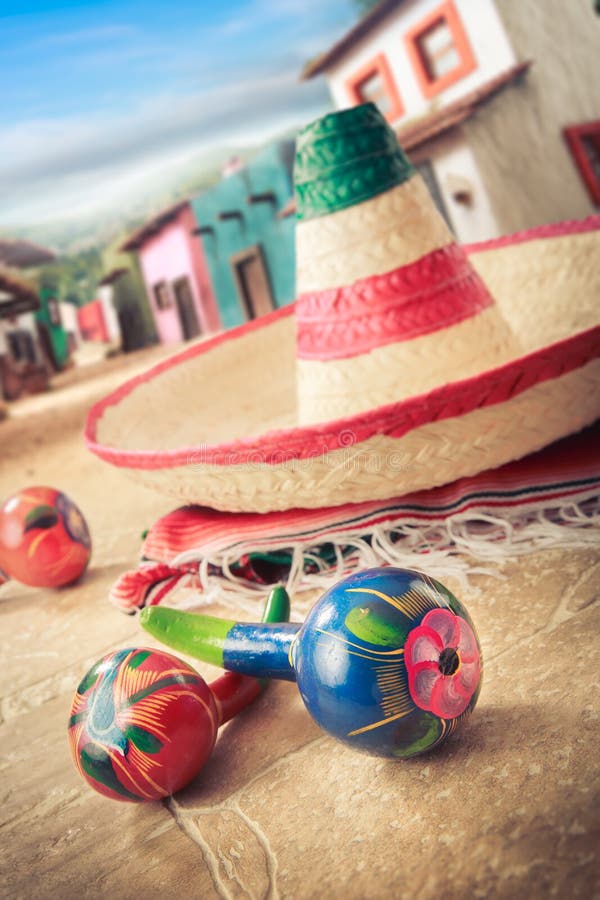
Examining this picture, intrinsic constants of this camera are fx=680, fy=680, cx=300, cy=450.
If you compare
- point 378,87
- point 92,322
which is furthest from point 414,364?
point 92,322

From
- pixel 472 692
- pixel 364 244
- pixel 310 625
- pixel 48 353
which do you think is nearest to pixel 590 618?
pixel 472 692

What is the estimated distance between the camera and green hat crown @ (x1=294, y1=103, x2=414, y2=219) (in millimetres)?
1554

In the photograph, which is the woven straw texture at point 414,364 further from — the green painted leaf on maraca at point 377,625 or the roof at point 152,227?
the roof at point 152,227

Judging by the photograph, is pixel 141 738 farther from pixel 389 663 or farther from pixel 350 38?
pixel 350 38

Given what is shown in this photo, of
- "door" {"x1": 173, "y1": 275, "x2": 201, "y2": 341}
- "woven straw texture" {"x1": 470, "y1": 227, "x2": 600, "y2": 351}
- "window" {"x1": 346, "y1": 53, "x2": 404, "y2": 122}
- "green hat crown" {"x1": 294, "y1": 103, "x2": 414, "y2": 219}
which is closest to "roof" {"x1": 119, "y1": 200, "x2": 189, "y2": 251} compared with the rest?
"door" {"x1": 173, "y1": 275, "x2": 201, "y2": 341}

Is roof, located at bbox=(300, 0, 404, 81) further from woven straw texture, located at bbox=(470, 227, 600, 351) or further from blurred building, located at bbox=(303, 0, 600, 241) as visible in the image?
woven straw texture, located at bbox=(470, 227, 600, 351)

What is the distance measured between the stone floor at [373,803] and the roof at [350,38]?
10.3 meters

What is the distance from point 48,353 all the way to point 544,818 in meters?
21.1

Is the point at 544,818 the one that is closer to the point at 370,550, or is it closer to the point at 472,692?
the point at 472,692

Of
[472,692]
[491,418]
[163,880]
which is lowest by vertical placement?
[163,880]

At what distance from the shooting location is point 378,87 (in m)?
10.2

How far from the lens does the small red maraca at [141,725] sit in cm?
86

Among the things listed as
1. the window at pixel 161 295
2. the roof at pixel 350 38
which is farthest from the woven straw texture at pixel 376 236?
the window at pixel 161 295

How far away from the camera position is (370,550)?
4.60ft
